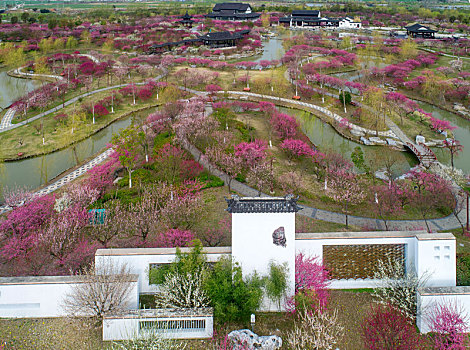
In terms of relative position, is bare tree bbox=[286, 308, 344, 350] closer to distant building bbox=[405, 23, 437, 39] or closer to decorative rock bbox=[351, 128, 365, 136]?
decorative rock bbox=[351, 128, 365, 136]

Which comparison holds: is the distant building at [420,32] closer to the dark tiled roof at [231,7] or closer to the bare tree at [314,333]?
the dark tiled roof at [231,7]

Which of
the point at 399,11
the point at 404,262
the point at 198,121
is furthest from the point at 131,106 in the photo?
the point at 399,11

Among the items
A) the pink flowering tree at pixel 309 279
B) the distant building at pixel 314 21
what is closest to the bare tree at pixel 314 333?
the pink flowering tree at pixel 309 279

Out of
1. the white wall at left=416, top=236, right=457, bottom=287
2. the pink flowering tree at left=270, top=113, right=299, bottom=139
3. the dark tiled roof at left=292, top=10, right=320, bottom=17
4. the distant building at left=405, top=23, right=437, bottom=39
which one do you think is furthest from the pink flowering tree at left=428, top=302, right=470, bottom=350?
the dark tiled roof at left=292, top=10, right=320, bottom=17

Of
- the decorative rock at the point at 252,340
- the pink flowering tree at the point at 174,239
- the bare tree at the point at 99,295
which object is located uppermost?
the pink flowering tree at the point at 174,239

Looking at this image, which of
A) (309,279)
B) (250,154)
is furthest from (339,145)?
(309,279)

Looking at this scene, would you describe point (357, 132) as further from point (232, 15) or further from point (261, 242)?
point (232, 15)
